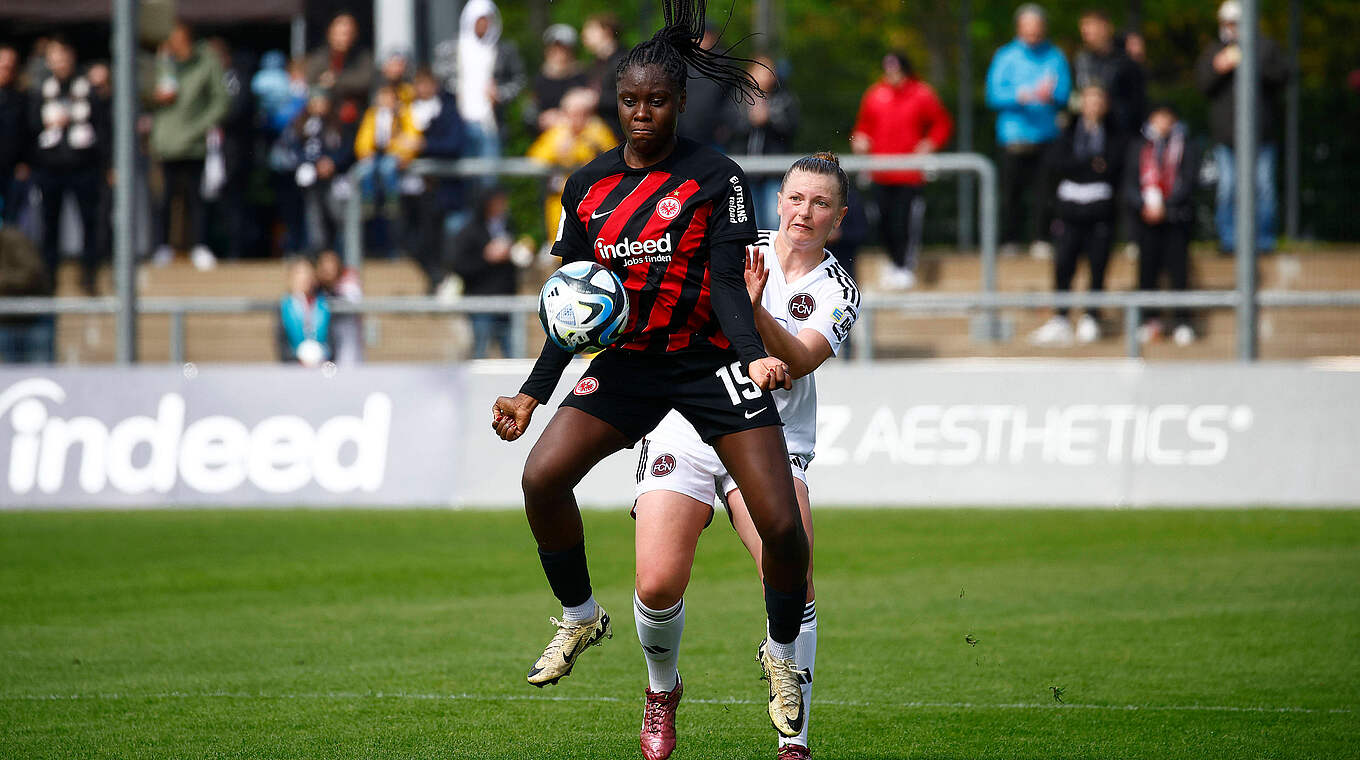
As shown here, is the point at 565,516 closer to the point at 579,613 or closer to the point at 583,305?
the point at 579,613

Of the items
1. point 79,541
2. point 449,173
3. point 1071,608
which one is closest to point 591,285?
point 1071,608

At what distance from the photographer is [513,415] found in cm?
592

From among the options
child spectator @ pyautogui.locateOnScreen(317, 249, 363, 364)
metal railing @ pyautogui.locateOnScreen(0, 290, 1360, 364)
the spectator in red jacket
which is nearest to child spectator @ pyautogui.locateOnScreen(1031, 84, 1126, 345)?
metal railing @ pyautogui.locateOnScreen(0, 290, 1360, 364)

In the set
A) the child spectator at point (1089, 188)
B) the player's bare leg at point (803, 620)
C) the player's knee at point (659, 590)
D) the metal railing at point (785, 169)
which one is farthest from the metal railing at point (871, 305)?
the player's knee at point (659, 590)

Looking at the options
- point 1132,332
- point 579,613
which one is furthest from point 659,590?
point 1132,332

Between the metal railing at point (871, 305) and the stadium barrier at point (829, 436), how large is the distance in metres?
0.51

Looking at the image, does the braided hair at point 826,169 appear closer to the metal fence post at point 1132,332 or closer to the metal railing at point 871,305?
the metal railing at point 871,305

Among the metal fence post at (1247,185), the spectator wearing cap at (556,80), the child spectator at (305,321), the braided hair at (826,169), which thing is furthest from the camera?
the spectator wearing cap at (556,80)

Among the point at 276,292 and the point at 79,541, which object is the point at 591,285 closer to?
the point at 79,541

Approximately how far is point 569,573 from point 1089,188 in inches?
450

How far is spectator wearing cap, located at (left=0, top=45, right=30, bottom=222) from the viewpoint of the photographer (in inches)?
707

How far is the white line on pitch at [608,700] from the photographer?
7211 millimetres

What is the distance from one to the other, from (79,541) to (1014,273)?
971cm

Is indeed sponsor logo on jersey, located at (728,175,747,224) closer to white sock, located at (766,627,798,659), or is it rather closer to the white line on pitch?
white sock, located at (766,627,798,659)
